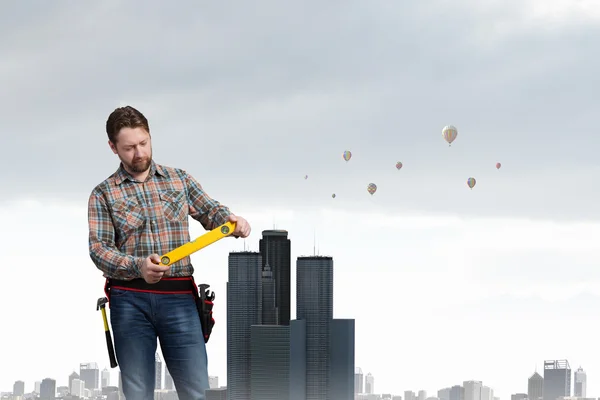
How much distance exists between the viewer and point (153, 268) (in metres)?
10.5

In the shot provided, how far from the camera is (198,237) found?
34.8 feet

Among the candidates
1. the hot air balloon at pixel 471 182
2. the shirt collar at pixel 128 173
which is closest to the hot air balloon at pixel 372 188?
the hot air balloon at pixel 471 182

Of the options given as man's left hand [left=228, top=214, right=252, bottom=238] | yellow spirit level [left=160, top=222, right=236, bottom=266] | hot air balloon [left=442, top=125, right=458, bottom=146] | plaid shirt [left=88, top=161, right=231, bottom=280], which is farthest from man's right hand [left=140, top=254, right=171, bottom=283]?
hot air balloon [left=442, top=125, right=458, bottom=146]

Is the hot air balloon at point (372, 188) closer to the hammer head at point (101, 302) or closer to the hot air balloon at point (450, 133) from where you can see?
the hot air balloon at point (450, 133)

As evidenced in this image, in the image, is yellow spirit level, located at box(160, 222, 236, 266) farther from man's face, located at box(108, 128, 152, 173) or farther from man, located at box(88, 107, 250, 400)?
man's face, located at box(108, 128, 152, 173)

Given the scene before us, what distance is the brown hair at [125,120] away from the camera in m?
11.2

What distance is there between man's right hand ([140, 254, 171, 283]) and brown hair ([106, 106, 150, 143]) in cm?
157

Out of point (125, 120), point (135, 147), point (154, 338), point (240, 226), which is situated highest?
point (125, 120)

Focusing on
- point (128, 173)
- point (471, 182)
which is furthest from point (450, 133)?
point (128, 173)

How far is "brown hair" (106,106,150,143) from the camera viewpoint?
440 inches

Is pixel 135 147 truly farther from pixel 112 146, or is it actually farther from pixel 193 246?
pixel 193 246

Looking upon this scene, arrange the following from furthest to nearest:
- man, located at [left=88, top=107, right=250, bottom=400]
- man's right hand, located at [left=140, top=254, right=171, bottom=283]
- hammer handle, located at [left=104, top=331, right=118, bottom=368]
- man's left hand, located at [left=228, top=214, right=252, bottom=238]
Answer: hammer handle, located at [left=104, top=331, right=118, bottom=368]
man, located at [left=88, top=107, right=250, bottom=400]
man's left hand, located at [left=228, top=214, right=252, bottom=238]
man's right hand, located at [left=140, top=254, right=171, bottom=283]

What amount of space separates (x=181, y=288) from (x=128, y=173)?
1468 mm

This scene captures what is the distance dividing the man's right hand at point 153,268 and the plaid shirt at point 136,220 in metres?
0.27
